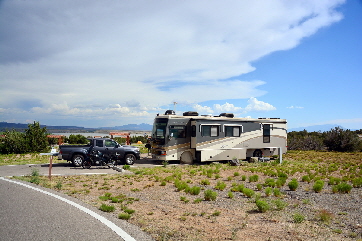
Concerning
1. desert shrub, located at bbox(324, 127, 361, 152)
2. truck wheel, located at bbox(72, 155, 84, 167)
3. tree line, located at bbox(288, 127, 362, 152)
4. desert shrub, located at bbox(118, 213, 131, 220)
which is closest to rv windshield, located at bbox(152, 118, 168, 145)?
truck wheel, located at bbox(72, 155, 84, 167)

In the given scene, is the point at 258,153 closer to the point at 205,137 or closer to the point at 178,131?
the point at 205,137

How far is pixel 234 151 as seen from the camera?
2050 centimetres

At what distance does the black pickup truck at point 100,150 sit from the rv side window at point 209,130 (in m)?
4.59

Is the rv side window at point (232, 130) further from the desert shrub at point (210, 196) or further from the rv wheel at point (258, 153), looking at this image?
the desert shrub at point (210, 196)

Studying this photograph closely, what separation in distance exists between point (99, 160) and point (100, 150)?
122cm

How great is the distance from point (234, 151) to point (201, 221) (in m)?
14.3

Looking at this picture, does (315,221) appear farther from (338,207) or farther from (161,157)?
(161,157)

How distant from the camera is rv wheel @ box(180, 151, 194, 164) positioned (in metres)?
19.3

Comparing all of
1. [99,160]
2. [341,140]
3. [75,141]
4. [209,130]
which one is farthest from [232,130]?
[75,141]

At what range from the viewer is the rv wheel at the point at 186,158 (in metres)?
19.3

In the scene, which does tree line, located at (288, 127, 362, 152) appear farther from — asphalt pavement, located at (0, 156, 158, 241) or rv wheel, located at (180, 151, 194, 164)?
asphalt pavement, located at (0, 156, 158, 241)

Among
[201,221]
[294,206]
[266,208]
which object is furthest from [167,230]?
[294,206]

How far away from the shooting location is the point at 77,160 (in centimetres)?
1761

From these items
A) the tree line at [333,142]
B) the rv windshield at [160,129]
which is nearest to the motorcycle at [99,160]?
the rv windshield at [160,129]
